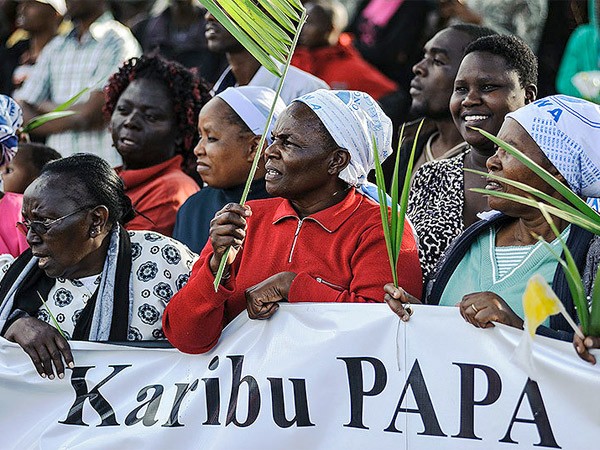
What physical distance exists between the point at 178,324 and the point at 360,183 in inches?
34.5

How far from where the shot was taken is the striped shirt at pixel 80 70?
7664 mm

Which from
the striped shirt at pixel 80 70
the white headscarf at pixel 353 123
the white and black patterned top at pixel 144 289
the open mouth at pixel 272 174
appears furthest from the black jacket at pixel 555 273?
the striped shirt at pixel 80 70

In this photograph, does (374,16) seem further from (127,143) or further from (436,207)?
(436,207)

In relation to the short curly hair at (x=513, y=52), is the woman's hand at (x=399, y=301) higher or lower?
lower

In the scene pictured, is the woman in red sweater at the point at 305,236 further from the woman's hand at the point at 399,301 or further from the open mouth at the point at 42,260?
the open mouth at the point at 42,260

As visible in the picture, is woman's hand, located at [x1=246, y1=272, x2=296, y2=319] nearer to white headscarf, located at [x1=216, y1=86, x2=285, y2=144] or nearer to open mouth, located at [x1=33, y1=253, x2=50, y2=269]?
open mouth, located at [x1=33, y1=253, x2=50, y2=269]

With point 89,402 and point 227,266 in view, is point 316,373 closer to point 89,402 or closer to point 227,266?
point 227,266

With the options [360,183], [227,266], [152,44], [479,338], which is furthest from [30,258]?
[152,44]

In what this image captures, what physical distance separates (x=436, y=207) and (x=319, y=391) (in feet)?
3.99

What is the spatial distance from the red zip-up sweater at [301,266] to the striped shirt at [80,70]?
3.21 metres

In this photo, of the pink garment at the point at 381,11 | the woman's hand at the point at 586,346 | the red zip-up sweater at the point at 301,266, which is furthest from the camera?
the pink garment at the point at 381,11

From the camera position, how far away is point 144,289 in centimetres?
462

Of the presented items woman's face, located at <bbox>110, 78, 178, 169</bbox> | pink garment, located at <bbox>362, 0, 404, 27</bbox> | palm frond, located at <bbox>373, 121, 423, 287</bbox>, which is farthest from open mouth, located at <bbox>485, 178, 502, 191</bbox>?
pink garment, located at <bbox>362, 0, 404, 27</bbox>

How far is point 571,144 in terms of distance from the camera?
404 cm
